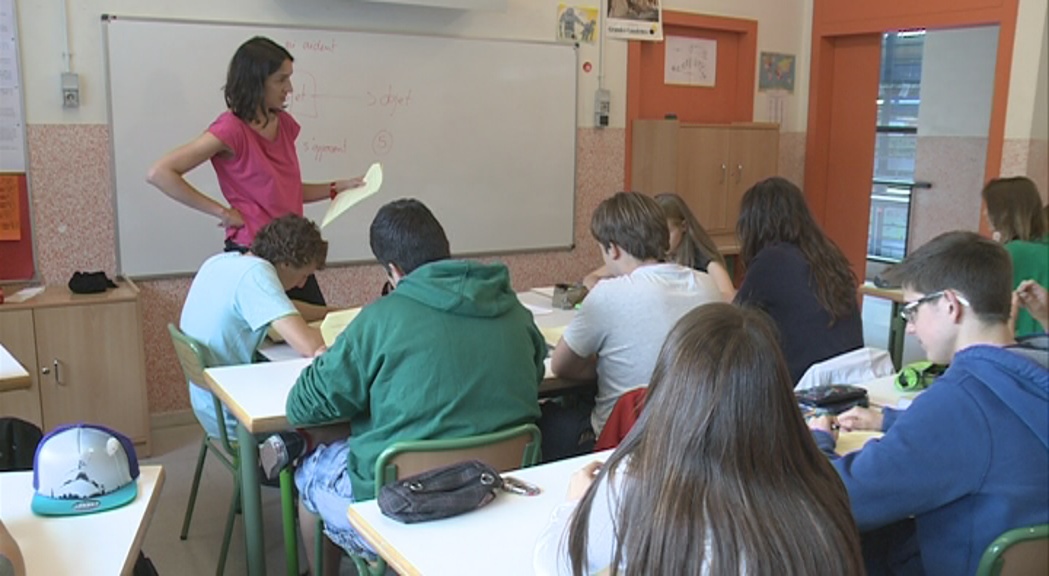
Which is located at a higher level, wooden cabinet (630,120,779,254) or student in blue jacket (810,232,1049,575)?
wooden cabinet (630,120,779,254)

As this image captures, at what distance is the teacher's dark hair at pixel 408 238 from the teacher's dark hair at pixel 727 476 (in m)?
1.15

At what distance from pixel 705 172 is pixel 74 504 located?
470 cm

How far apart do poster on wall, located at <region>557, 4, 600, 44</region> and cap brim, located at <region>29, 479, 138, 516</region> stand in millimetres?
4069

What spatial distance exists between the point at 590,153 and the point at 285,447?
350cm

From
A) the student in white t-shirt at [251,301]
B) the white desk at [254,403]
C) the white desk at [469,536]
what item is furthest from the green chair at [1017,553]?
the student in white t-shirt at [251,301]

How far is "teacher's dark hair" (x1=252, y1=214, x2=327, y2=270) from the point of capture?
2787 millimetres

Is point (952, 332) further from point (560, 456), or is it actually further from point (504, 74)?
point (504, 74)

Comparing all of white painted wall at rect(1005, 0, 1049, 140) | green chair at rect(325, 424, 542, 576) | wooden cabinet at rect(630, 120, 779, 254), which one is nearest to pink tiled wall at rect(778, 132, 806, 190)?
wooden cabinet at rect(630, 120, 779, 254)

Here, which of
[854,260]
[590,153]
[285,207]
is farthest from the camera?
[854,260]

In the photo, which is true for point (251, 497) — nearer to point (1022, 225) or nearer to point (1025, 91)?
point (1022, 225)

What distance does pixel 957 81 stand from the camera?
Result: 796 centimetres

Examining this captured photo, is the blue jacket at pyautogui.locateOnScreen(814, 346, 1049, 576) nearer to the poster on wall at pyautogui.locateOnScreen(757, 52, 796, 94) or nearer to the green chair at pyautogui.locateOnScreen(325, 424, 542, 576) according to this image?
the green chair at pyautogui.locateOnScreen(325, 424, 542, 576)

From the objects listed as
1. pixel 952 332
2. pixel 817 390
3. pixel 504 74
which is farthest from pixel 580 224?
pixel 952 332

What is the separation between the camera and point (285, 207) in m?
3.44
